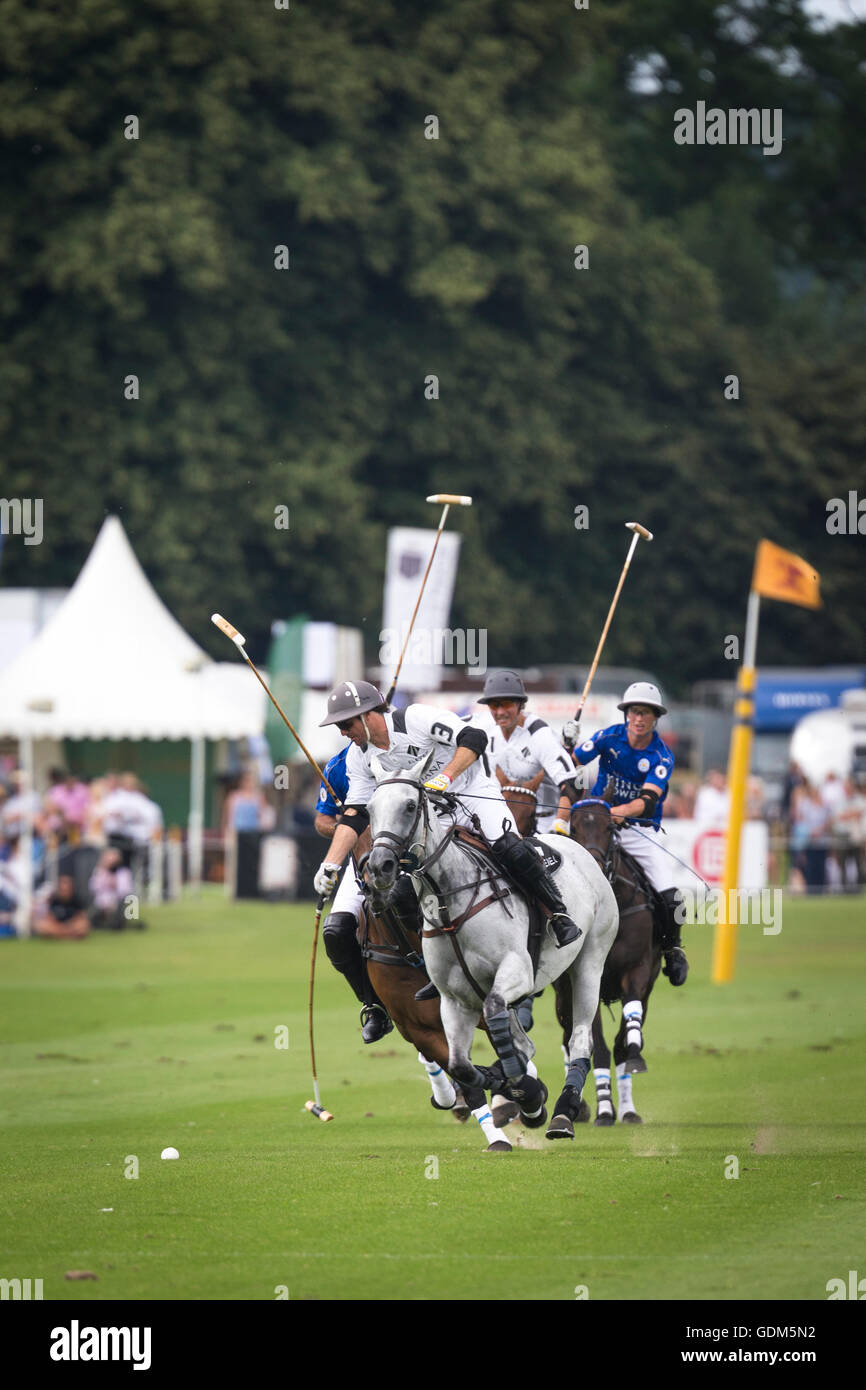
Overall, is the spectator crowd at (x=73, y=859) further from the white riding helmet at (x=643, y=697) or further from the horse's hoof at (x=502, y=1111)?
the horse's hoof at (x=502, y=1111)

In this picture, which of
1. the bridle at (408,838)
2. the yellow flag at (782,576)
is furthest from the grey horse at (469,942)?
the yellow flag at (782,576)

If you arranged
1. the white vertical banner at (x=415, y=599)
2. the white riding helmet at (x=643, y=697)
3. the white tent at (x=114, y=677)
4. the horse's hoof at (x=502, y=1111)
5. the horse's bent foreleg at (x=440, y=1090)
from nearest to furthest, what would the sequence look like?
the horse's hoof at (x=502, y=1111)
the horse's bent foreleg at (x=440, y=1090)
the white riding helmet at (x=643, y=697)
the white tent at (x=114, y=677)
the white vertical banner at (x=415, y=599)

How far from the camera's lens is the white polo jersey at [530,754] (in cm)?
1259

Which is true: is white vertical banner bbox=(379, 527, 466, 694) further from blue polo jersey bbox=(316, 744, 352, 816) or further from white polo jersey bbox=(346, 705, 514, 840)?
white polo jersey bbox=(346, 705, 514, 840)

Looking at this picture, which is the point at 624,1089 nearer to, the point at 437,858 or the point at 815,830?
the point at 437,858

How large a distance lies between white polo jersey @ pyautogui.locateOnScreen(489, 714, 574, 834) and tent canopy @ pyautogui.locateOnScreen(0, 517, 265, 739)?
62.7 feet

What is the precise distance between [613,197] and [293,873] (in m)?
24.4

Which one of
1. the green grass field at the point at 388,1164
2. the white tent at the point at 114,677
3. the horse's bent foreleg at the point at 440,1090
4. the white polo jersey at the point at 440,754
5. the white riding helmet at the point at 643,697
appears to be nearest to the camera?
the green grass field at the point at 388,1164

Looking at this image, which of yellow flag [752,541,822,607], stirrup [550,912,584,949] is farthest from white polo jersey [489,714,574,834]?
yellow flag [752,541,822,607]

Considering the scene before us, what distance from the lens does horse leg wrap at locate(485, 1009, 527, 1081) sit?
408 inches

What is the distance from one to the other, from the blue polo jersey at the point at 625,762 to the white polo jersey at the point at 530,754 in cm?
57

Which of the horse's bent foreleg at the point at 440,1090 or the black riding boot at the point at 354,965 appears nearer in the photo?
the black riding boot at the point at 354,965

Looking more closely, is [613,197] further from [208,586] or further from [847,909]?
[847,909]

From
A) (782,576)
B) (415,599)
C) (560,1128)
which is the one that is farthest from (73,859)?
(560,1128)
